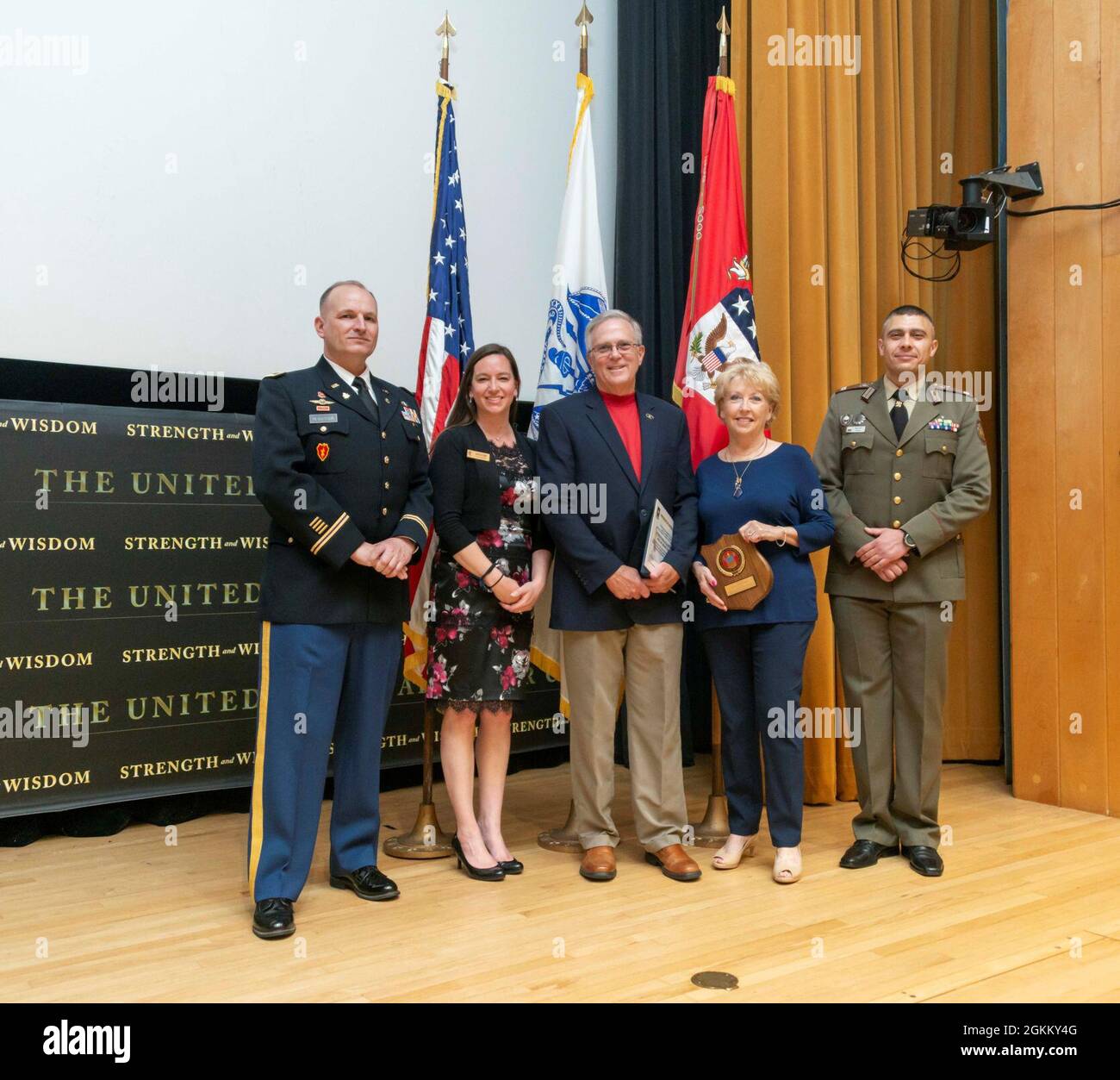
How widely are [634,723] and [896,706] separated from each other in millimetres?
835

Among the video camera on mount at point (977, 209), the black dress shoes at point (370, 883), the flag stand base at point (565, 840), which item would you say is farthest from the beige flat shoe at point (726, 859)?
the video camera on mount at point (977, 209)

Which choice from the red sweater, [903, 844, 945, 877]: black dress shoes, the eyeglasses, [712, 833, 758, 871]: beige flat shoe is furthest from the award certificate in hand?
[903, 844, 945, 877]: black dress shoes

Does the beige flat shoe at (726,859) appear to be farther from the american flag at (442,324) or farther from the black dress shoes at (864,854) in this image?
the american flag at (442,324)

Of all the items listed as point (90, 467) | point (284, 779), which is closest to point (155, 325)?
point (90, 467)

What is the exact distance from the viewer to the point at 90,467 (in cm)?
375

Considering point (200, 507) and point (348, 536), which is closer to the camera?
point (348, 536)

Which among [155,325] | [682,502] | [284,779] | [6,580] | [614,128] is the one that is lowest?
[284,779]

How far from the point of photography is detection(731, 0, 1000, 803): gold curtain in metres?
4.17

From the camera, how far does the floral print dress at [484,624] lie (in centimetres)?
321

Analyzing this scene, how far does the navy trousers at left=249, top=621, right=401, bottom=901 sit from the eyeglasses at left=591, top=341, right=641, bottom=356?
3.51 feet

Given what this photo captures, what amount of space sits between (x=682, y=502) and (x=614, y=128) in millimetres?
2789

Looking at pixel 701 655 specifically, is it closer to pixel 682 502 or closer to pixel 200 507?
pixel 682 502
